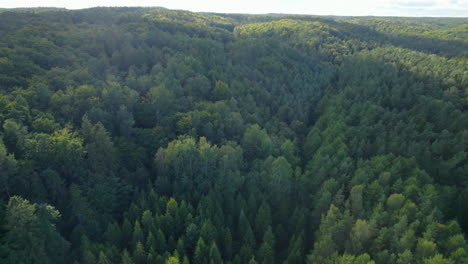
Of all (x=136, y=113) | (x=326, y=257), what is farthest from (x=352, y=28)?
(x=326, y=257)

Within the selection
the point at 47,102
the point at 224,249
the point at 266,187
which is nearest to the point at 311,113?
the point at 266,187

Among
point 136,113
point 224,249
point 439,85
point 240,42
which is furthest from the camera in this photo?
point 240,42

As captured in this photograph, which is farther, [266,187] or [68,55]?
[68,55]

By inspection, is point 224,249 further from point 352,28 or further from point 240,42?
point 352,28

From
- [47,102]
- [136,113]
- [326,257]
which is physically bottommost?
[326,257]

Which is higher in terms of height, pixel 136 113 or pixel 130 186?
pixel 136 113

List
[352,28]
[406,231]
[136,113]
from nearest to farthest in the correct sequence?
[406,231]
[136,113]
[352,28]
